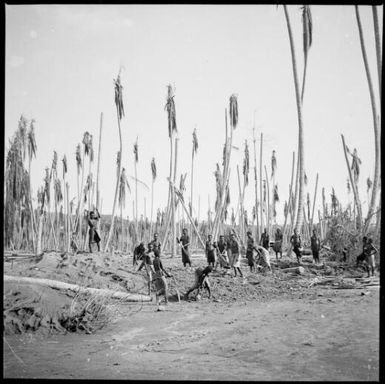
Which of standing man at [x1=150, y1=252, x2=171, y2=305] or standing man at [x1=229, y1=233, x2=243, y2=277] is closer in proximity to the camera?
standing man at [x1=150, y1=252, x2=171, y2=305]

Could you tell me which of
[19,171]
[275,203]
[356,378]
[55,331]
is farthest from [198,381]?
[275,203]

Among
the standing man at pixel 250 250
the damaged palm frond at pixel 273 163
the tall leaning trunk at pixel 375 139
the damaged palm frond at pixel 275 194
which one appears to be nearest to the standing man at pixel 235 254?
the standing man at pixel 250 250

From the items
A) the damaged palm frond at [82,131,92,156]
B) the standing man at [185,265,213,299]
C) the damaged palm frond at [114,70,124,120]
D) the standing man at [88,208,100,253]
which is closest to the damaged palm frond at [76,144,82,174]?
the damaged palm frond at [82,131,92,156]

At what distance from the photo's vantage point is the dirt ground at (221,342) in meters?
5.00

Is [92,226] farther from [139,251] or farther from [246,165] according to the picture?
[246,165]

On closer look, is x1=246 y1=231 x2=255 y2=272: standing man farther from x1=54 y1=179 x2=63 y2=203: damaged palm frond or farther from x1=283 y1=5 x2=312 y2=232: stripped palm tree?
x1=54 y1=179 x2=63 y2=203: damaged palm frond

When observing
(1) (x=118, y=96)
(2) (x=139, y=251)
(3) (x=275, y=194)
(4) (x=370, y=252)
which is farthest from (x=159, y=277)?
(3) (x=275, y=194)

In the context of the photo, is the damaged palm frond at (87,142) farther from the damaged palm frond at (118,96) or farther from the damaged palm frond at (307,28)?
the damaged palm frond at (307,28)

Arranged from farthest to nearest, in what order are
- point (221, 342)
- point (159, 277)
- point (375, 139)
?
point (375, 139) < point (159, 277) < point (221, 342)

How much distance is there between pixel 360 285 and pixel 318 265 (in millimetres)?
3665

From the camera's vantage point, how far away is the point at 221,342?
20.3 ft

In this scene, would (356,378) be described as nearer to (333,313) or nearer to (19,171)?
(333,313)

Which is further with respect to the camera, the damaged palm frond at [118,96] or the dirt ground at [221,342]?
the damaged palm frond at [118,96]

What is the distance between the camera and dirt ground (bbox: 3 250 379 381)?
5.00 m
